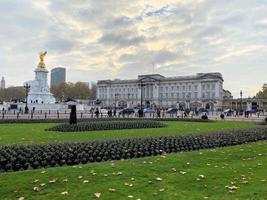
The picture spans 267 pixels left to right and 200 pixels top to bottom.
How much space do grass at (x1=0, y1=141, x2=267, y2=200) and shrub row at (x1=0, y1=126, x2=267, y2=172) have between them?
132 cm

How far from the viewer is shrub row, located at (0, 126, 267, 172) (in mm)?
11102

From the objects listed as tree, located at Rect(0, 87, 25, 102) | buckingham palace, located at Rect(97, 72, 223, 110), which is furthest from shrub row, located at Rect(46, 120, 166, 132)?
tree, located at Rect(0, 87, 25, 102)

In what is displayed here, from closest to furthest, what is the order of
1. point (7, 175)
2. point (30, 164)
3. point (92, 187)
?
point (92, 187) → point (7, 175) → point (30, 164)

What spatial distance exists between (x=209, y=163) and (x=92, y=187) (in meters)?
4.69

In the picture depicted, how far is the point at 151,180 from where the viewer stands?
29.2 ft

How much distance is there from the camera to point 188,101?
184625 mm

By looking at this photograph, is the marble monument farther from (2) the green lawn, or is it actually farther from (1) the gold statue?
(2) the green lawn

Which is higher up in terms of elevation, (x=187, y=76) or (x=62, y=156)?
(x=187, y=76)

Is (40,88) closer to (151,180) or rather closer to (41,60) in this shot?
(41,60)

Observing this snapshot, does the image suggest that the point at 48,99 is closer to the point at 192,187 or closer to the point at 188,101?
the point at 192,187

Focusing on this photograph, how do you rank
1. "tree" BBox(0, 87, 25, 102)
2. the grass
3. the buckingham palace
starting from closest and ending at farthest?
the grass, "tree" BBox(0, 87, 25, 102), the buckingham palace

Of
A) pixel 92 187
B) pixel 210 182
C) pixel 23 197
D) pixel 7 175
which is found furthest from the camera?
pixel 7 175

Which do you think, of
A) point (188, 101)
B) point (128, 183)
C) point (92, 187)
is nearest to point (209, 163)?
point (128, 183)

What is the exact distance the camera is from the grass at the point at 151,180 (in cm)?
770
